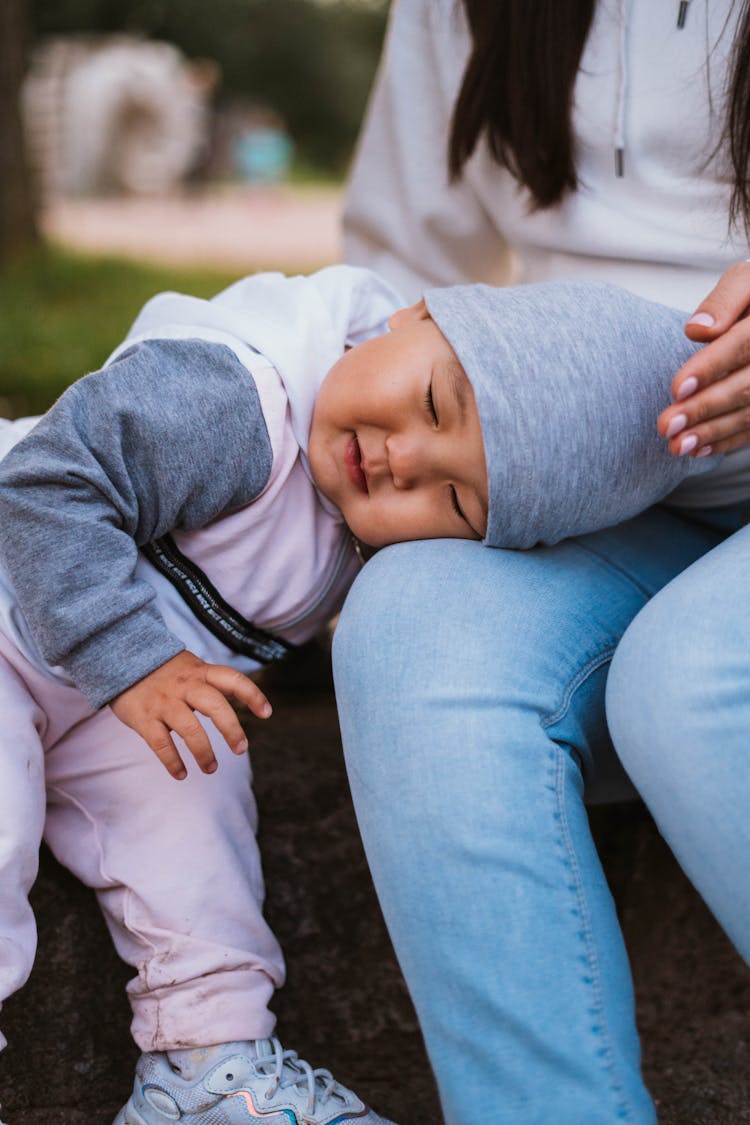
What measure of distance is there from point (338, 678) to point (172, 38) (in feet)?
45.7

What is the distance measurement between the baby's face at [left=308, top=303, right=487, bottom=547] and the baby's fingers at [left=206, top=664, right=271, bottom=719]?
0.81 feet

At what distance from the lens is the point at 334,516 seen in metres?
1.49

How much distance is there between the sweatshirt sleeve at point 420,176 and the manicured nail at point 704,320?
2.26ft

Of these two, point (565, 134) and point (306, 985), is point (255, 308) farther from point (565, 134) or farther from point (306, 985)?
point (306, 985)

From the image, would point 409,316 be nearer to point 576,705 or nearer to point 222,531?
point 222,531

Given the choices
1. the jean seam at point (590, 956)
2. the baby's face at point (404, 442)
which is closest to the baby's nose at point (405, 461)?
the baby's face at point (404, 442)

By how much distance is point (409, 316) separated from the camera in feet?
4.77

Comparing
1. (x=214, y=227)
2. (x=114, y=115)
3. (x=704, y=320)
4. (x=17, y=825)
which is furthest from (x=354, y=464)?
(x=114, y=115)

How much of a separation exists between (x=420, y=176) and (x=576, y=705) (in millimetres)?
956

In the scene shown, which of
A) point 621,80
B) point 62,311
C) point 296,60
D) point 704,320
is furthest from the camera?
point 296,60

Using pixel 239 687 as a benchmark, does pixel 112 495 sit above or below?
above

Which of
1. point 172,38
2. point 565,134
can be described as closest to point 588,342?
point 565,134

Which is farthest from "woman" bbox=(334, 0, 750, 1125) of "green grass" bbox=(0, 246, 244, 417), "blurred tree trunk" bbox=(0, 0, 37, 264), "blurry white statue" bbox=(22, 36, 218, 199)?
"blurry white statue" bbox=(22, 36, 218, 199)

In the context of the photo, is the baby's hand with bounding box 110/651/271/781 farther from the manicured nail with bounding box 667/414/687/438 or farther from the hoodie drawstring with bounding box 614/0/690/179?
the hoodie drawstring with bounding box 614/0/690/179
